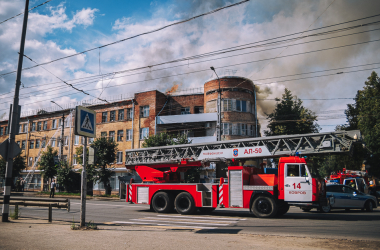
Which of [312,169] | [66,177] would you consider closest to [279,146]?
[312,169]

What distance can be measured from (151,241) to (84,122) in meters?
4.47

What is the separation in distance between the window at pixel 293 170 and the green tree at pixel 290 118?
24.1 metres

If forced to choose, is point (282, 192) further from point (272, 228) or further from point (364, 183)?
point (364, 183)

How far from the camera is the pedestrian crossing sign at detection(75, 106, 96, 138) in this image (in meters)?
9.45

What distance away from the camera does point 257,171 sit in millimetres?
14414

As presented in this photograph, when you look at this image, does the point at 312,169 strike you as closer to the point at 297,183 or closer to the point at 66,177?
the point at 297,183

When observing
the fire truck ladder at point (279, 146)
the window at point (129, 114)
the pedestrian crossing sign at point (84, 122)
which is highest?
the window at point (129, 114)

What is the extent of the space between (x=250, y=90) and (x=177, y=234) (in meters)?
32.9

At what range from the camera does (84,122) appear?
9797 mm

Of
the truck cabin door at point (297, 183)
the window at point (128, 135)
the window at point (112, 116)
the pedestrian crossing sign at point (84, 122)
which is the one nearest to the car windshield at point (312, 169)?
the truck cabin door at point (297, 183)

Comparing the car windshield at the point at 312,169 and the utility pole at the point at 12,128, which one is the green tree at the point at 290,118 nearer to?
the car windshield at the point at 312,169

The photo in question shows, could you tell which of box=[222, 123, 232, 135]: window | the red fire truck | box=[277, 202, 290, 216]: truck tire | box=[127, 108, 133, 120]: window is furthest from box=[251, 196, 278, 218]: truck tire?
box=[127, 108, 133, 120]: window

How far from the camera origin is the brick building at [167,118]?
124ft

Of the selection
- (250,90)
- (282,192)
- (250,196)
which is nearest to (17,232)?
(250,196)
